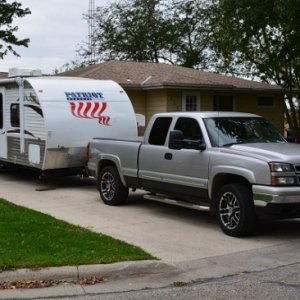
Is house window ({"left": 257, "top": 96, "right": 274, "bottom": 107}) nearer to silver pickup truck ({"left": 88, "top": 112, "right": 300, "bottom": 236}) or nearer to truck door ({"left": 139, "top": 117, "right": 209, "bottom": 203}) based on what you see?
silver pickup truck ({"left": 88, "top": 112, "right": 300, "bottom": 236})

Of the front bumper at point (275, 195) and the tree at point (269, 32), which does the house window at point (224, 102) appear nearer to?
the tree at point (269, 32)

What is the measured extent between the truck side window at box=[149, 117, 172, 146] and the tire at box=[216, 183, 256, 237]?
1.87m

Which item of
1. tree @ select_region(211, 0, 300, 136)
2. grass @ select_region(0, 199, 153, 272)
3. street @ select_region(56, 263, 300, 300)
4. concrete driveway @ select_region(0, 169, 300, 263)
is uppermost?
tree @ select_region(211, 0, 300, 136)

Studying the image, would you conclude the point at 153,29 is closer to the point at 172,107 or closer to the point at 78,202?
the point at 172,107

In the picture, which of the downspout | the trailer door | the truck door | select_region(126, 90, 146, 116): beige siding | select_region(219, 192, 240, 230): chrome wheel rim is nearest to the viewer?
select_region(219, 192, 240, 230): chrome wheel rim

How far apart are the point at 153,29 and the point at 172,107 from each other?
59.7 feet

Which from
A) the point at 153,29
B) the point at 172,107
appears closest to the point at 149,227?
the point at 172,107

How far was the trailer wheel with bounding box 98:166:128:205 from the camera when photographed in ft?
37.2

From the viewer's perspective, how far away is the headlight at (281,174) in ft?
26.4

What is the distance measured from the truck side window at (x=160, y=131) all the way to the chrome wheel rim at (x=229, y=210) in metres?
1.90

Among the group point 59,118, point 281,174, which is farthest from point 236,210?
point 59,118

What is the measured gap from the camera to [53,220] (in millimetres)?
9406

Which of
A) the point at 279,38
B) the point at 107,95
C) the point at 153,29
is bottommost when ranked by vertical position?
the point at 107,95

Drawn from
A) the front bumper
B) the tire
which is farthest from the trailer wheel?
the front bumper
